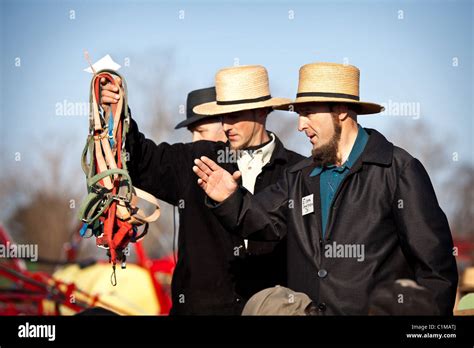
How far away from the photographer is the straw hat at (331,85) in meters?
4.35

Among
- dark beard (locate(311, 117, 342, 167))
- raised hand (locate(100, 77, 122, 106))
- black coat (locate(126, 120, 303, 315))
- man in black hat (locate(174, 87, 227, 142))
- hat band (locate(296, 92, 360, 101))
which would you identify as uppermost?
raised hand (locate(100, 77, 122, 106))

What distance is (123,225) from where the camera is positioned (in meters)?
4.34

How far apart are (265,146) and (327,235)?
105 centimetres

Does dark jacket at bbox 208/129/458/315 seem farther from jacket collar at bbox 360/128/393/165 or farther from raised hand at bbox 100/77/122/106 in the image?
raised hand at bbox 100/77/122/106

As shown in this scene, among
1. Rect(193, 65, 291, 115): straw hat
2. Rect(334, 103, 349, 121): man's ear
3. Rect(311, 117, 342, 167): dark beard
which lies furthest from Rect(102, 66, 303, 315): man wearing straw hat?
Rect(311, 117, 342, 167): dark beard

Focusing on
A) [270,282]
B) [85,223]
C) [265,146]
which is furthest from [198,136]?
[85,223]

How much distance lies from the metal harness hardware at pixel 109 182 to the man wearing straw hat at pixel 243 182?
19.1 inches

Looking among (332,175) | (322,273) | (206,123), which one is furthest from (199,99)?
(322,273)

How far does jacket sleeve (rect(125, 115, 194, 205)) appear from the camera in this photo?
16.3ft

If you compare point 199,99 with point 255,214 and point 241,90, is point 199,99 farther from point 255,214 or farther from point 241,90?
point 255,214

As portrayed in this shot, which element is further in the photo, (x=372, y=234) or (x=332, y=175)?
(x=332, y=175)

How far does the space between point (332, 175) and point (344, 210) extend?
21 cm

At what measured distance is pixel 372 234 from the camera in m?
4.10

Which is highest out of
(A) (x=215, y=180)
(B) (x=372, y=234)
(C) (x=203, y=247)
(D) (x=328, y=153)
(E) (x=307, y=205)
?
(D) (x=328, y=153)
